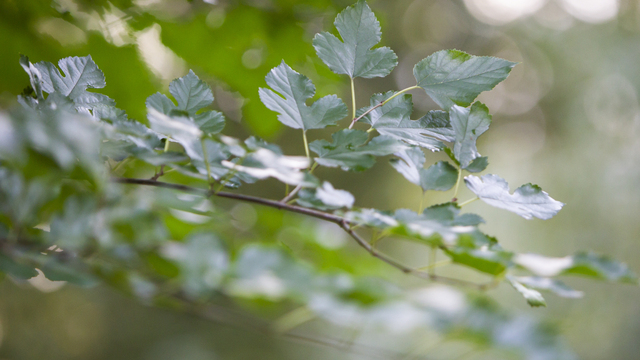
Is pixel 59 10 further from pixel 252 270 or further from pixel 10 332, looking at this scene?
pixel 10 332

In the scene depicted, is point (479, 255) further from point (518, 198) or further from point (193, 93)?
point (193, 93)

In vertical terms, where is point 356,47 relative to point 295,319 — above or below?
above

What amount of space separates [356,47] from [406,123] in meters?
0.06

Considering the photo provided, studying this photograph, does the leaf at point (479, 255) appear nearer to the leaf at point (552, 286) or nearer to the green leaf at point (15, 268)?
the leaf at point (552, 286)

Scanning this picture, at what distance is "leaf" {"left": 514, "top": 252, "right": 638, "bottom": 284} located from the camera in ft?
0.56

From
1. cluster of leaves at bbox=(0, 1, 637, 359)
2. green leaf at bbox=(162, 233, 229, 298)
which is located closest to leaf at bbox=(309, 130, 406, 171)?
cluster of leaves at bbox=(0, 1, 637, 359)

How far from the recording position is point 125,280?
27cm

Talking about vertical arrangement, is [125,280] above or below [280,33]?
below

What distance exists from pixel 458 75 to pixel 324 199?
0.39ft

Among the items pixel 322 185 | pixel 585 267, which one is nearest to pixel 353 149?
pixel 322 185

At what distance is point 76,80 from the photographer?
258 mm

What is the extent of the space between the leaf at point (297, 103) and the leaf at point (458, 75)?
6 centimetres

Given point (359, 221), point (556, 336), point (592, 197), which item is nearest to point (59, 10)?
point (359, 221)

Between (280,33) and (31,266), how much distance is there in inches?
21.5
